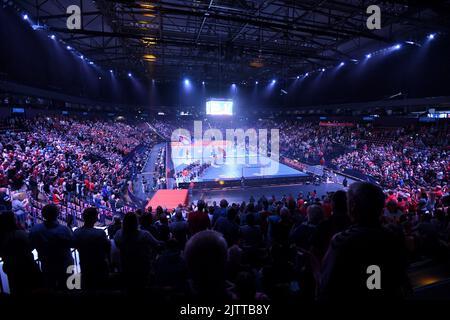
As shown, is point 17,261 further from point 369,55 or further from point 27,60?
point 369,55

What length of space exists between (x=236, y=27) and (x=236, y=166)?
10.8 meters

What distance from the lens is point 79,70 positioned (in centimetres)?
2642

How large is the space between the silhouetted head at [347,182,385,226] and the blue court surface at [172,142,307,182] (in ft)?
57.1

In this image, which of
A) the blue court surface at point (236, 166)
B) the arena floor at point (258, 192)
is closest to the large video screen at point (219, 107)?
the blue court surface at point (236, 166)

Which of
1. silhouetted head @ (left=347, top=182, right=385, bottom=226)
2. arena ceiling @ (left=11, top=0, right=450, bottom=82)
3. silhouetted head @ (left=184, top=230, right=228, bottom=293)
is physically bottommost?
silhouetted head @ (left=184, top=230, right=228, bottom=293)

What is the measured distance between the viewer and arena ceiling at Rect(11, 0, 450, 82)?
1444 cm

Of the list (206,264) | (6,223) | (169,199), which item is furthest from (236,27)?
(206,264)

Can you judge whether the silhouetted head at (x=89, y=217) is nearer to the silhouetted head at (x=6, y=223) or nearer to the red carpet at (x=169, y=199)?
the silhouetted head at (x=6, y=223)

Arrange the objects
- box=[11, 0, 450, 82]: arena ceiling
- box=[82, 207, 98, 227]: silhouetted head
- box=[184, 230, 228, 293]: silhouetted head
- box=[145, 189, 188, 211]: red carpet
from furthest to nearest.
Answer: box=[11, 0, 450, 82]: arena ceiling < box=[145, 189, 188, 211]: red carpet < box=[82, 207, 98, 227]: silhouetted head < box=[184, 230, 228, 293]: silhouetted head

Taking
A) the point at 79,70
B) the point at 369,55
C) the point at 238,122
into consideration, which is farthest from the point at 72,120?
the point at 369,55

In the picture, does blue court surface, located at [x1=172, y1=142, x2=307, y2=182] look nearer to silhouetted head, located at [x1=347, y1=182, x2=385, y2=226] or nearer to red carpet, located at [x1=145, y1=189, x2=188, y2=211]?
red carpet, located at [x1=145, y1=189, x2=188, y2=211]

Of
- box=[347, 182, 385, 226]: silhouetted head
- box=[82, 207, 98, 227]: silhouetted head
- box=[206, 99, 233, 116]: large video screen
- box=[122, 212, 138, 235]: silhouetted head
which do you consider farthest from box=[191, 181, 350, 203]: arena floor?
box=[206, 99, 233, 116]: large video screen
